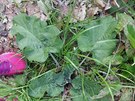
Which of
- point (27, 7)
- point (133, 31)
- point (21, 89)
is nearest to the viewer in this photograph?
point (133, 31)

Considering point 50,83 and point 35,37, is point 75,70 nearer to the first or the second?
point 50,83

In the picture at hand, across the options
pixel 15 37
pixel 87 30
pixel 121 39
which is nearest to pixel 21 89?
pixel 15 37

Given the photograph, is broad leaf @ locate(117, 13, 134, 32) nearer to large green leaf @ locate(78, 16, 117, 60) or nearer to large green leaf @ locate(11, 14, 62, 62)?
large green leaf @ locate(78, 16, 117, 60)

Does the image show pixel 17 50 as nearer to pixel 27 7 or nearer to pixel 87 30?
pixel 27 7

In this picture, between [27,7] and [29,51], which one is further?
[27,7]

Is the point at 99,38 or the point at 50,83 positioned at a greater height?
the point at 99,38

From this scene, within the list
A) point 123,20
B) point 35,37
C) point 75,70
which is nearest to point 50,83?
point 75,70

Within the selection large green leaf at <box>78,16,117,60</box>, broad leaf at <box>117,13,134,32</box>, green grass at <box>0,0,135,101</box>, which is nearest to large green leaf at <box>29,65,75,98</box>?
green grass at <box>0,0,135,101</box>
